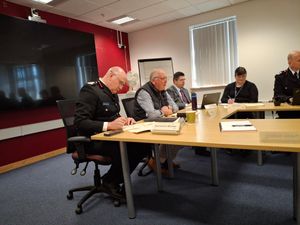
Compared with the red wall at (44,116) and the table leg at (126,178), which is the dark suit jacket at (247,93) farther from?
the red wall at (44,116)

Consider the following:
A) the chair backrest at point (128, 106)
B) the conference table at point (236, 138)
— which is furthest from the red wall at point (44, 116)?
the conference table at point (236, 138)

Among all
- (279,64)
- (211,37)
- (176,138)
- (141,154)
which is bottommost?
(141,154)

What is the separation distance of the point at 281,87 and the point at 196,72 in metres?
2.19

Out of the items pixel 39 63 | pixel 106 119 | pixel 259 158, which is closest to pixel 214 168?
pixel 259 158

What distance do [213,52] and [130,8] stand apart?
76.8 inches

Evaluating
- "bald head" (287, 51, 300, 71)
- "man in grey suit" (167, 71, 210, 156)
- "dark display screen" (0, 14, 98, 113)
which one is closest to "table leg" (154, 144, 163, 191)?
"man in grey suit" (167, 71, 210, 156)

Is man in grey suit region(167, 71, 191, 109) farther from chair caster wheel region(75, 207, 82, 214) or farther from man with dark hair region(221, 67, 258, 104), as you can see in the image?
chair caster wheel region(75, 207, 82, 214)

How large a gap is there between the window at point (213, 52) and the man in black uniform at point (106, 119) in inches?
126

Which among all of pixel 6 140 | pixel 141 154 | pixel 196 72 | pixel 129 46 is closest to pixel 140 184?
pixel 141 154

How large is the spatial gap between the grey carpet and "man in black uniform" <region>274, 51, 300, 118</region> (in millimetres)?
587

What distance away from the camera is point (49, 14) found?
156 inches

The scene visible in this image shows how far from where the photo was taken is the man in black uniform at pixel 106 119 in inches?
73.8

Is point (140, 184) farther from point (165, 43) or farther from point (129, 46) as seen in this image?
point (129, 46)

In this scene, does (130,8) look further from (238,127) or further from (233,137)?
(233,137)
